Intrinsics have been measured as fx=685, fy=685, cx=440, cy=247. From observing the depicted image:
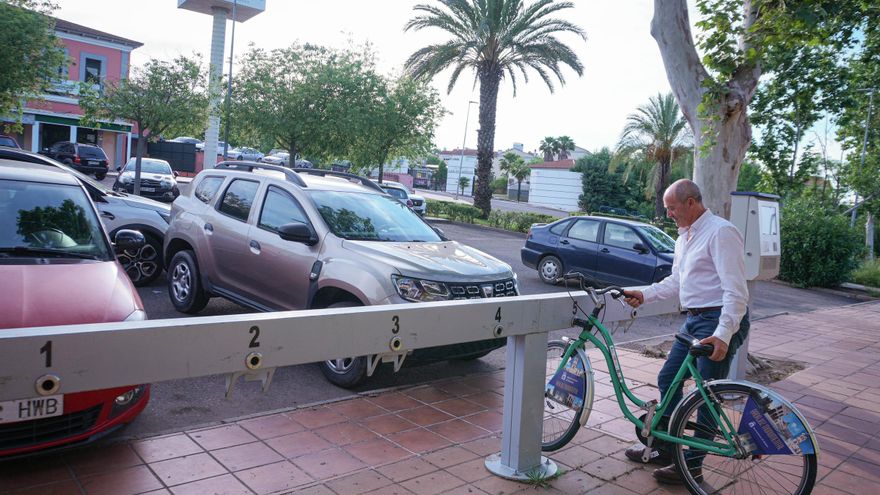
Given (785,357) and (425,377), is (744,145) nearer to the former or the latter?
(785,357)

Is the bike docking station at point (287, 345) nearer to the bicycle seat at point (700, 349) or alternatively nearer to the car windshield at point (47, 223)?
the bicycle seat at point (700, 349)

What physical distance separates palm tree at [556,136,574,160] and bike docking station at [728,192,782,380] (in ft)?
295

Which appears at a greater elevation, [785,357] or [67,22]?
[67,22]

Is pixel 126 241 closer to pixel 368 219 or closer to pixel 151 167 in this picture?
pixel 368 219

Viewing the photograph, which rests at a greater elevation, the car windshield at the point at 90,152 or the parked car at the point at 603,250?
the car windshield at the point at 90,152

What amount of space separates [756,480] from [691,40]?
523 cm

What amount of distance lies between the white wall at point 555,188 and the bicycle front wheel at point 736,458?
70.4 m

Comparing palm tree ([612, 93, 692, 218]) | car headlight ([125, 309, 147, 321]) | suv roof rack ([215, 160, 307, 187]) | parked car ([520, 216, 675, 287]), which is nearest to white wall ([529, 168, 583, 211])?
palm tree ([612, 93, 692, 218])

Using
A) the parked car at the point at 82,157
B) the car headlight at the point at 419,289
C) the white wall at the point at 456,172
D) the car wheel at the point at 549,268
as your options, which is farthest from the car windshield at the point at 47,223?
the white wall at the point at 456,172

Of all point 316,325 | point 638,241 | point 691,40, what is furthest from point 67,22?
point 316,325

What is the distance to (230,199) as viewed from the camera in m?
7.45

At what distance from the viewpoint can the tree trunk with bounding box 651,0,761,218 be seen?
7.21 m

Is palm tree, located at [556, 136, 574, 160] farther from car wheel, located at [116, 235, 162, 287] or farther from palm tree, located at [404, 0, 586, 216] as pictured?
car wheel, located at [116, 235, 162, 287]

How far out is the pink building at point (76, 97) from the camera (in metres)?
41.0
